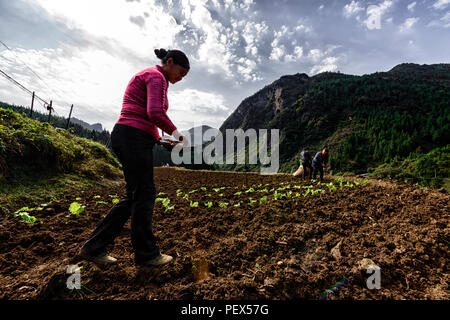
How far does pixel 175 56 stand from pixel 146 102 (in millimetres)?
592

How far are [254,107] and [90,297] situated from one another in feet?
449

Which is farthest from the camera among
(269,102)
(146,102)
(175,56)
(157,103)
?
(269,102)

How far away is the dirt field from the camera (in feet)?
5.28

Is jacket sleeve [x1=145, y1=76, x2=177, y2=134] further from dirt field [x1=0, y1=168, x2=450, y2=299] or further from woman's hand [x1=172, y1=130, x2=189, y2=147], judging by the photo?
dirt field [x1=0, y1=168, x2=450, y2=299]

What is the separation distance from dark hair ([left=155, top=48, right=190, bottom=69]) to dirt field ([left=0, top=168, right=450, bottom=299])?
2.09 meters

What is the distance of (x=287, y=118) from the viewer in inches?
2771

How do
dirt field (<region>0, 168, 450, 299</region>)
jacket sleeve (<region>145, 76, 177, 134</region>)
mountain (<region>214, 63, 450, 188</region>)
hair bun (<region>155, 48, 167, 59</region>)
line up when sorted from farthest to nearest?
mountain (<region>214, 63, 450, 188</region>)
hair bun (<region>155, 48, 167, 59</region>)
jacket sleeve (<region>145, 76, 177, 134</region>)
dirt field (<region>0, 168, 450, 299</region>)

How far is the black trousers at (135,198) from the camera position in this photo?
184 centimetres

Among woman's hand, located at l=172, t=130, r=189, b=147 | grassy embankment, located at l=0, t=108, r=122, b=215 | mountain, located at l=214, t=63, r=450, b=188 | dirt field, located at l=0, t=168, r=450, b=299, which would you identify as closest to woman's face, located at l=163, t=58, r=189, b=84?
woman's hand, located at l=172, t=130, r=189, b=147

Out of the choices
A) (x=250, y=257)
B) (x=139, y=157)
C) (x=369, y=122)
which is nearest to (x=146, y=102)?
(x=139, y=157)

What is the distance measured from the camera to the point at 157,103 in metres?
1.77

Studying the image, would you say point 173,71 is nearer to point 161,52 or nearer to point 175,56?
point 175,56
